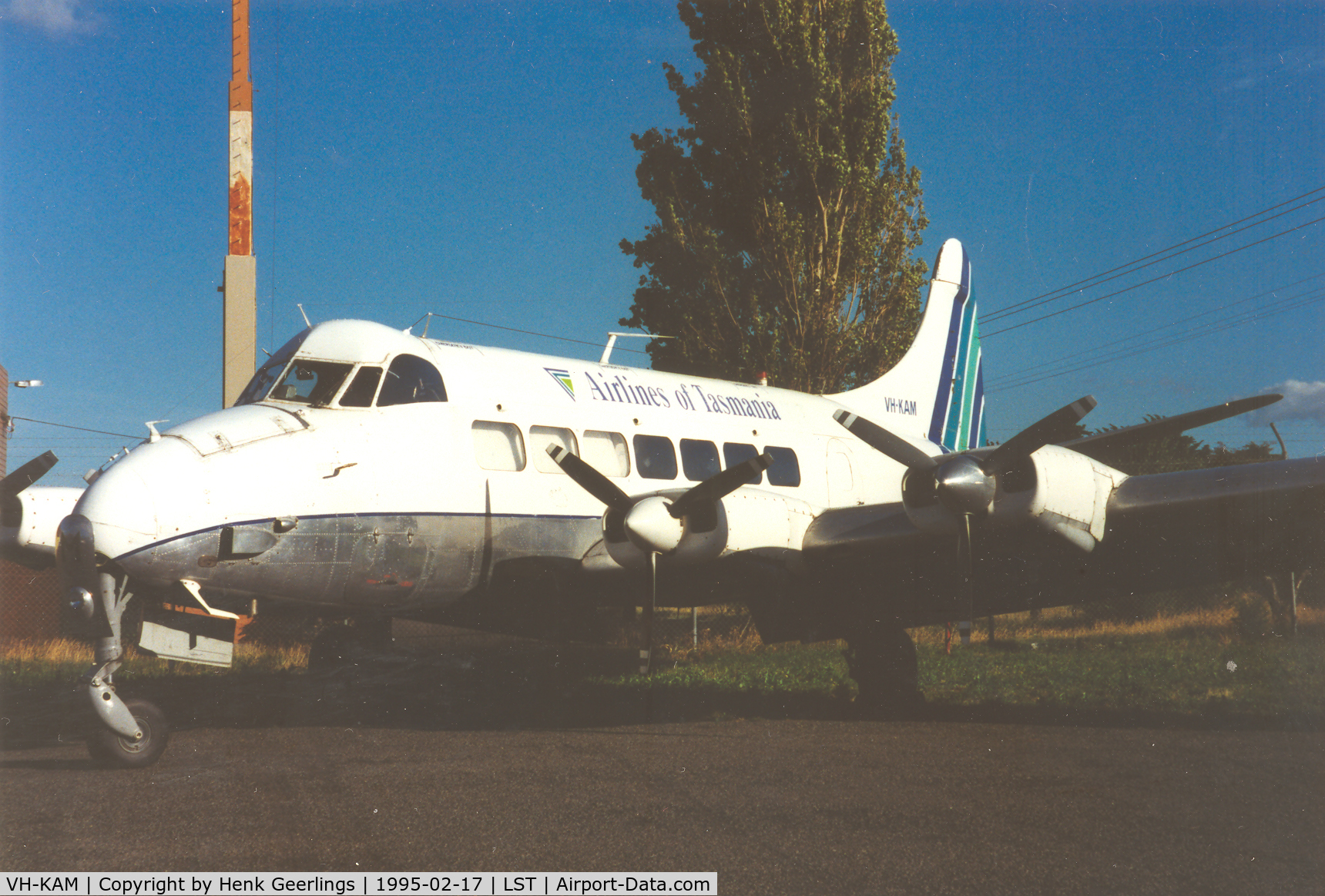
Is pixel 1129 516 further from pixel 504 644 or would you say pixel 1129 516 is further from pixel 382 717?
pixel 504 644

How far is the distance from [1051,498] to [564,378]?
4917mm

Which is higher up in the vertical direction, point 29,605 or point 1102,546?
point 1102,546

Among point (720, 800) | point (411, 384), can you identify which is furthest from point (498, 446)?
point (720, 800)

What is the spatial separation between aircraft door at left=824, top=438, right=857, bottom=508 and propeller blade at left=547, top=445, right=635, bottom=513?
427 centimetres

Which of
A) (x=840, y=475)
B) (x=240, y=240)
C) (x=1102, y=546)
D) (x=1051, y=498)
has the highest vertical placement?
(x=240, y=240)

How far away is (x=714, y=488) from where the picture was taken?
8.95 m

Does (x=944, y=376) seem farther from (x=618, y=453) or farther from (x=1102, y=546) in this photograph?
(x=618, y=453)

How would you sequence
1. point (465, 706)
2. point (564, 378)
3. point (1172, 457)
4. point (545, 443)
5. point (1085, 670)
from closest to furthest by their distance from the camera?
point (545, 443), point (564, 378), point (465, 706), point (1085, 670), point (1172, 457)

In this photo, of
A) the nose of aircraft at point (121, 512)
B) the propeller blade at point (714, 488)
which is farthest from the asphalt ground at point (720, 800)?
the propeller blade at point (714, 488)

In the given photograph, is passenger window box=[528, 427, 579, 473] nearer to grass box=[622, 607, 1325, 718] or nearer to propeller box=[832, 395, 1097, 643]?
Answer: propeller box=[832, 395, 1097, 643]

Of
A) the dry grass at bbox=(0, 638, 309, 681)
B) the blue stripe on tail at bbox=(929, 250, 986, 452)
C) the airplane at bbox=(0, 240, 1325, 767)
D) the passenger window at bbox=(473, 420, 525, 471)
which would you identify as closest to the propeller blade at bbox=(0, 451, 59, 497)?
the airplane at bbox=(0, 240, 1325, 767)

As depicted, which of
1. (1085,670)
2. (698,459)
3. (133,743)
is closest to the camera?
(133,743)

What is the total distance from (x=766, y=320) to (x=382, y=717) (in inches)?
484

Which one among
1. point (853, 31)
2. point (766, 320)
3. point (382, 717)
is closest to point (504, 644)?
point (766, 320)
